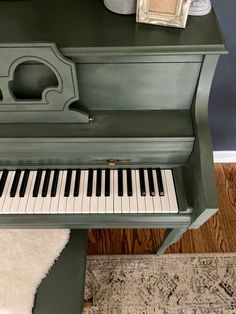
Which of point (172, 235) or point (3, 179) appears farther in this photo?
point (172, 235)

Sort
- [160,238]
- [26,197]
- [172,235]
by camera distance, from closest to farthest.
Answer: [26,197]
[172,235]
[160,238]

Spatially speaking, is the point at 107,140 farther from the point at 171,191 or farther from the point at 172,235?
the point at 172,235

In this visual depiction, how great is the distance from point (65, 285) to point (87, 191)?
35 centimetres

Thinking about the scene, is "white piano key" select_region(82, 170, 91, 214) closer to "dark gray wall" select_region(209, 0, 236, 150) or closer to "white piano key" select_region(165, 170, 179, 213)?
"white piano key" select_region(165, 170, 179, 213)

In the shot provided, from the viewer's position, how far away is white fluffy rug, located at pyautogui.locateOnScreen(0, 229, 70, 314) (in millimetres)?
1088

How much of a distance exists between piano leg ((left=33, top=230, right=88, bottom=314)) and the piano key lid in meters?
0.50

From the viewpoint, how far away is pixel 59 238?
4.09 feet

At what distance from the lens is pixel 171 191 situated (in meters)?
1.18

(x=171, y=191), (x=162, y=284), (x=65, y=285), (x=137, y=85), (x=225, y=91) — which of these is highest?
(x=225, y=91)

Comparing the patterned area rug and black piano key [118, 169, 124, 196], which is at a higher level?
black piano key [118, 169, 124, 196]

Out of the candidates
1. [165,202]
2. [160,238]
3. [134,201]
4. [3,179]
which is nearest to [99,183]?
[134,201]

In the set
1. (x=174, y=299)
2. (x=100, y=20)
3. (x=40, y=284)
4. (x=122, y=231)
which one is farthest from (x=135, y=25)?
(x=174, y=299)

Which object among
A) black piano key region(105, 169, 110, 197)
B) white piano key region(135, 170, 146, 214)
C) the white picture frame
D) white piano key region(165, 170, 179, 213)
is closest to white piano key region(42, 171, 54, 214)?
black piano key region(105, 169, 110, 197)

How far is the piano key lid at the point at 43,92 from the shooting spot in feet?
3.06
